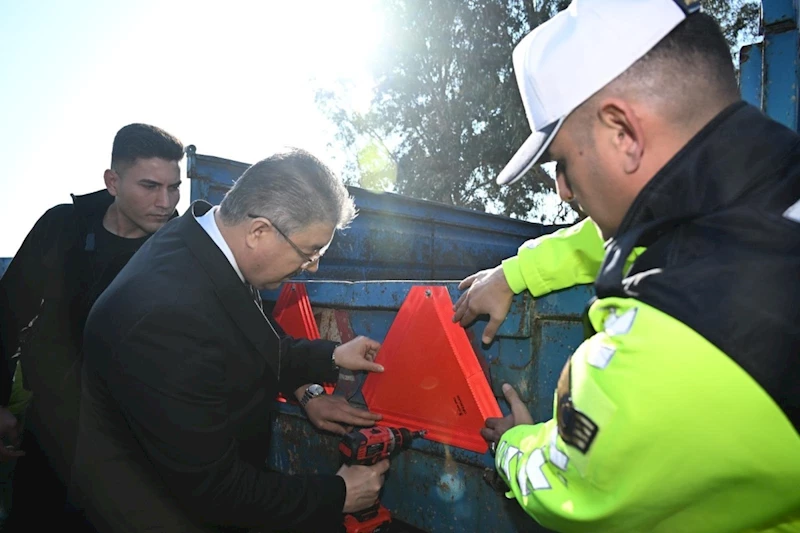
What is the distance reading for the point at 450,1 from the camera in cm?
1205

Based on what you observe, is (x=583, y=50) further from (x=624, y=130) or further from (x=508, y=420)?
(x=508, y=420)

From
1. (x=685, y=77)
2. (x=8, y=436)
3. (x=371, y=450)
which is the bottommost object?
(x=8, y=436)

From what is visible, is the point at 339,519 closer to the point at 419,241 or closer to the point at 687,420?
the point at 687,420

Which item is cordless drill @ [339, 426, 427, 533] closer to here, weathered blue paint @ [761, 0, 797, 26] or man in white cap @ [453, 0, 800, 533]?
man in white cap @ [453, 0, 800, 533]

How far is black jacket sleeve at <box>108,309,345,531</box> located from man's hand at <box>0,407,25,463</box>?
4.87ft

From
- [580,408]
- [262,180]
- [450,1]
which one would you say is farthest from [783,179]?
[450,1]

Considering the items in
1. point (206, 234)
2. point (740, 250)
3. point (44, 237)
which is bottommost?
point (44, 237)

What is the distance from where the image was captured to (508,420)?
1495 millimetres

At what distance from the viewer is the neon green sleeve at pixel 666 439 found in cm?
78

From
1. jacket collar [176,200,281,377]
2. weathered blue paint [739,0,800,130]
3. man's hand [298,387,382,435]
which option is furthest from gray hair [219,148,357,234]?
weathered blue paint [739,0,800,130]

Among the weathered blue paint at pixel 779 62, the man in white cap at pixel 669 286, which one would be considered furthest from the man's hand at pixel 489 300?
the weathered blue paint at pixel 779 62

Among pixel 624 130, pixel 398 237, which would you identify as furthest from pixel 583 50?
pixel 398 237

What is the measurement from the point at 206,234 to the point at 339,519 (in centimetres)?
110

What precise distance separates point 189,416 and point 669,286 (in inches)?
53.1
